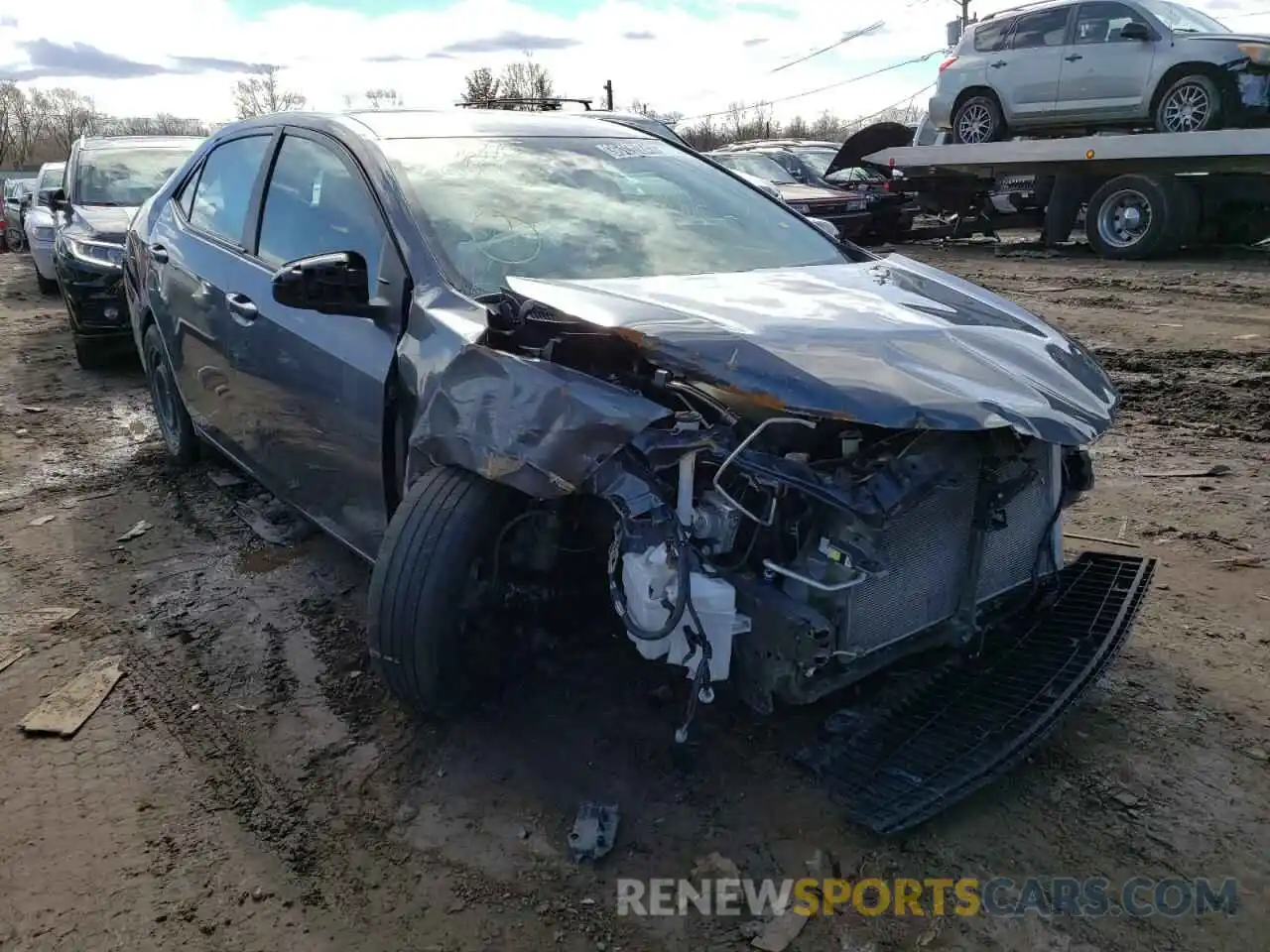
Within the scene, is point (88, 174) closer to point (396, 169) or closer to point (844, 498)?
point (396, 169)

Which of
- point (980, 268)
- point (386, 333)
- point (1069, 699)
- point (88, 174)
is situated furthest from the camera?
point (980, 268)

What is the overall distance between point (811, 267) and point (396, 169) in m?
1.42

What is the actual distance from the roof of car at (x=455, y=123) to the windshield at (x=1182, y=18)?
9.79 metres

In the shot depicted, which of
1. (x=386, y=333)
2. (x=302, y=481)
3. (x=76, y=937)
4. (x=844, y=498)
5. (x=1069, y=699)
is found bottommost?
(x=76, y=937)

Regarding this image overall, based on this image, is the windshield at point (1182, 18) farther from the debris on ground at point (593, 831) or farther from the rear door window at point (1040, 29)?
the debris on ground at point (593, 831)

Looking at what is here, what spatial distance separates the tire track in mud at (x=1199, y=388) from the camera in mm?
5719

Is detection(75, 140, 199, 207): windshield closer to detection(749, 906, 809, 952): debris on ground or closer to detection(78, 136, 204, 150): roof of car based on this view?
detection(78, 136, 204, 150): roof of car

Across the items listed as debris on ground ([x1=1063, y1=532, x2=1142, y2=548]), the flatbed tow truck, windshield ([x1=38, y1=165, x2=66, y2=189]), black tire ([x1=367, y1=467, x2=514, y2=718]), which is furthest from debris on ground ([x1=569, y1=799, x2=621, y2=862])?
windshield ([x1=38, y1=165, x2=66, y2=189])

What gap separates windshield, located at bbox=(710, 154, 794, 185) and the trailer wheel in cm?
422

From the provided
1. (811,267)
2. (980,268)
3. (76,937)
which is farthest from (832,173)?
(76,937)

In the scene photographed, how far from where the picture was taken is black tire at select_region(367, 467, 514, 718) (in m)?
2.64

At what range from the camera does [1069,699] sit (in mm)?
2697

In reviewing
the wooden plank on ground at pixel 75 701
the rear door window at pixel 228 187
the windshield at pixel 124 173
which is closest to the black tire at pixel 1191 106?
the windshield at pixel 124 173

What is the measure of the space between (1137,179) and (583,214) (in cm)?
1060
